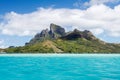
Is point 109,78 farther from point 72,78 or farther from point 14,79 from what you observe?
point 14,79

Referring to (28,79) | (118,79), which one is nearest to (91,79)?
(118,79)

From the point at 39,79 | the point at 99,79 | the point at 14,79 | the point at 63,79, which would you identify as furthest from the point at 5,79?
the point at 99,79

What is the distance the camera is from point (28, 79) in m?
31.8

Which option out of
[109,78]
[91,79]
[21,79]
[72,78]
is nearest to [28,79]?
[21,79]

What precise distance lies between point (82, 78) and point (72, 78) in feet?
4.55

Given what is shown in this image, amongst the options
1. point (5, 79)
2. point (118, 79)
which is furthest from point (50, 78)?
point (118, 79)

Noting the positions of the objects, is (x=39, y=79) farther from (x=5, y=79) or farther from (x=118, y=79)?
(x=118, y=79)

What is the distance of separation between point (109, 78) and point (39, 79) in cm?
917

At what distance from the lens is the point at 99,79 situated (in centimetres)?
3095

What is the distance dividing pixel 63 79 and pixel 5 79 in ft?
25.6

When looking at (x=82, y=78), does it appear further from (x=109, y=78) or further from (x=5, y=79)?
(x=5, y=79)

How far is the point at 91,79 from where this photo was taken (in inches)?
1231

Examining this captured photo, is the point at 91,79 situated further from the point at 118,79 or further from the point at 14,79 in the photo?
the point at 14,79

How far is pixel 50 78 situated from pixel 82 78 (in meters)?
4.27
